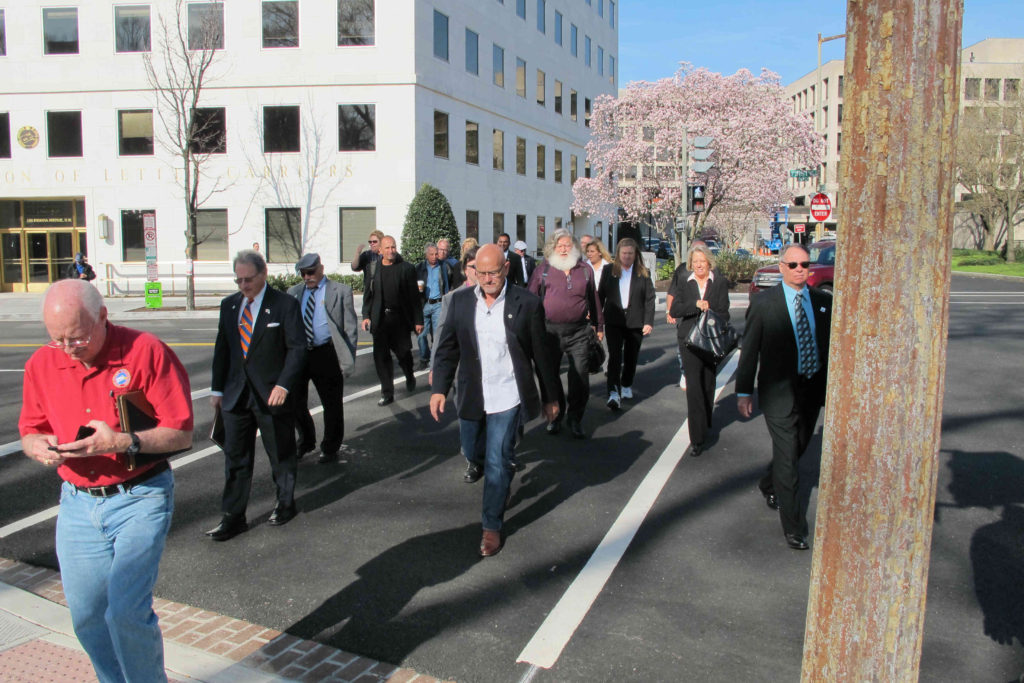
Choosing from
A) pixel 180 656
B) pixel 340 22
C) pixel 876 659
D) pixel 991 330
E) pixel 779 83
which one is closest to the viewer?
pixel 876 659

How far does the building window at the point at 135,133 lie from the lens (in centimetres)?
2852

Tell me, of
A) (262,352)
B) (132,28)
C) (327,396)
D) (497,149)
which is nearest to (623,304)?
(327,396)

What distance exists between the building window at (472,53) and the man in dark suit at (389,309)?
2435 cm

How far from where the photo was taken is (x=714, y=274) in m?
8.10

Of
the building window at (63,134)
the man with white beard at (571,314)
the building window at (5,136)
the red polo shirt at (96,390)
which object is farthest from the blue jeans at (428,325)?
the building window at (5,136)

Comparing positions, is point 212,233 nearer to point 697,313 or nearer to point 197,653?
point 697,313

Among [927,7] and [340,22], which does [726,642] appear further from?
[340,22]

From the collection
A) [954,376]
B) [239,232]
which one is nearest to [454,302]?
[954,376]

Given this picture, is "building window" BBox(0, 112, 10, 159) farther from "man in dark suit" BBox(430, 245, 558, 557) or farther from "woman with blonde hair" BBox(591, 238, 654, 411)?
"man in dark suit" BBox(430, 245, 558, 557)

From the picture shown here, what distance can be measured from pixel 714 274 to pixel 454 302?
359 cm

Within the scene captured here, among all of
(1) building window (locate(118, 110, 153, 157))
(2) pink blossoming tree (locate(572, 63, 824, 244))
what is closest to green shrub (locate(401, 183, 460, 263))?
(2) pink blossoming tree (locate(572, 63, 824, 244))

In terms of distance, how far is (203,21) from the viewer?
27984mm

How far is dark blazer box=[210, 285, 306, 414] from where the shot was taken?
542cm

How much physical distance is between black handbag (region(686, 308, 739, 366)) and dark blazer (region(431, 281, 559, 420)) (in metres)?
2.17
